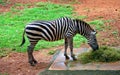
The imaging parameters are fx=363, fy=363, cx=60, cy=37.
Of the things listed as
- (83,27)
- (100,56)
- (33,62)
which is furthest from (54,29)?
(100,56)

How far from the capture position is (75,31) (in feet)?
29.6

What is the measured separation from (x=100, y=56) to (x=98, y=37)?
2923 millimetres

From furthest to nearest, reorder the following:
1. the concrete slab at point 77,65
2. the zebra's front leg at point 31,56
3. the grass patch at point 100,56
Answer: the zebra's front leg at point 31,56 < the grass patch at point 100,56 < the concrete slab at point 77,65

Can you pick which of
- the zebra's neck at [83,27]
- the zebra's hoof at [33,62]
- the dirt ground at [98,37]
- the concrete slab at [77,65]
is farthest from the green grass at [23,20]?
the concrete slab at [77,65]

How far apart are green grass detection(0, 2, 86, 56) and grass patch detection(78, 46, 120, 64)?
6.12ft

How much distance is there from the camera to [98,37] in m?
11.7

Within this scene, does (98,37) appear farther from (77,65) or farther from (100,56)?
(77,65)

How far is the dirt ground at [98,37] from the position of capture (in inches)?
353

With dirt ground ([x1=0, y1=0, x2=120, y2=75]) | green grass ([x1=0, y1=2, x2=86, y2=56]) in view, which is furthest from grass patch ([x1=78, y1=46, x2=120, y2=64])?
green grass ([x1=0, y1=2, x2=86, y2=56])

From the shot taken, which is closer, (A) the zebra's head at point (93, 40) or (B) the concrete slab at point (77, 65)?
(B) the concrete slab at point (77, 65)

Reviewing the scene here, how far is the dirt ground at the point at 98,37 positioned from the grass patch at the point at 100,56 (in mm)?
970

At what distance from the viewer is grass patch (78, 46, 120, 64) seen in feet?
28.8

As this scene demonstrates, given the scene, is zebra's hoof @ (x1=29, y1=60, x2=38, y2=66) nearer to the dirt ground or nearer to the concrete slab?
the dirt ground

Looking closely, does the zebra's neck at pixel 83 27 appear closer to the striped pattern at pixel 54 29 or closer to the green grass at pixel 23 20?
the striped pattern at pixel 54 29
